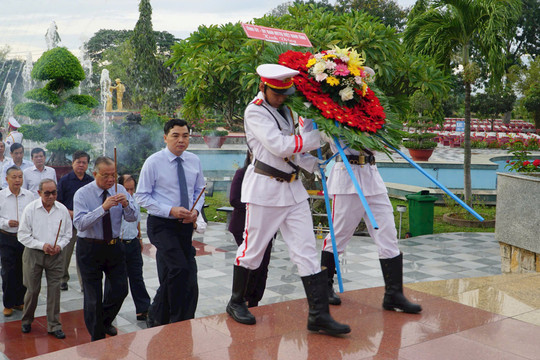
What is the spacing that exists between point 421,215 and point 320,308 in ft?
24.7

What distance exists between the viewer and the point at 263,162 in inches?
164

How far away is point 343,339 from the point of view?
156 inches

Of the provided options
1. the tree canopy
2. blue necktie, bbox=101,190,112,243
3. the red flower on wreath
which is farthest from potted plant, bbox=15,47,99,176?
the red flower on wreath

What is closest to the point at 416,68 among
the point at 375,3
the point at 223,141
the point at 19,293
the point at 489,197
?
the point at 489,197

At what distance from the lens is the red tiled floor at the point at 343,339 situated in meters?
3.72

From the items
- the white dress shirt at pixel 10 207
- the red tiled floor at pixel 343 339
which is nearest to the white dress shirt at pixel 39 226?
the white dress shirt at pixel 10 207

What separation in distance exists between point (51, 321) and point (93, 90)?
162 feet

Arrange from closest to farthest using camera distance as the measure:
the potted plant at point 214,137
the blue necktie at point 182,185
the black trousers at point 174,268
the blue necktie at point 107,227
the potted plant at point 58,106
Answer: the black trousers at point 174,268
the blue necktie at point 182,185
the blue necktie at point 107,227
the potted plant at point 58,106
the potted plant at point 214,137

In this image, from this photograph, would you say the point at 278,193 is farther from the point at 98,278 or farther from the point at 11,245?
the point at 11,245

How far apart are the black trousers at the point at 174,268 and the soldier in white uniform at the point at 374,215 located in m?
1.17

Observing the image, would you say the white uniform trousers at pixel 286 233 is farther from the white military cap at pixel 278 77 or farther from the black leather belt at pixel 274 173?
the white military cap at pixel 278 77

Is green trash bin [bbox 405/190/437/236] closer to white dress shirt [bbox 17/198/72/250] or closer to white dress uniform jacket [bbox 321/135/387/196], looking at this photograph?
white dress uniform jacket [bbox 321/135/387/196]

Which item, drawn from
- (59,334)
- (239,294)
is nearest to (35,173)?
(59,334)

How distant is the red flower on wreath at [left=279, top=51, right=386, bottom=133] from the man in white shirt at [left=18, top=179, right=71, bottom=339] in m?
2.91
